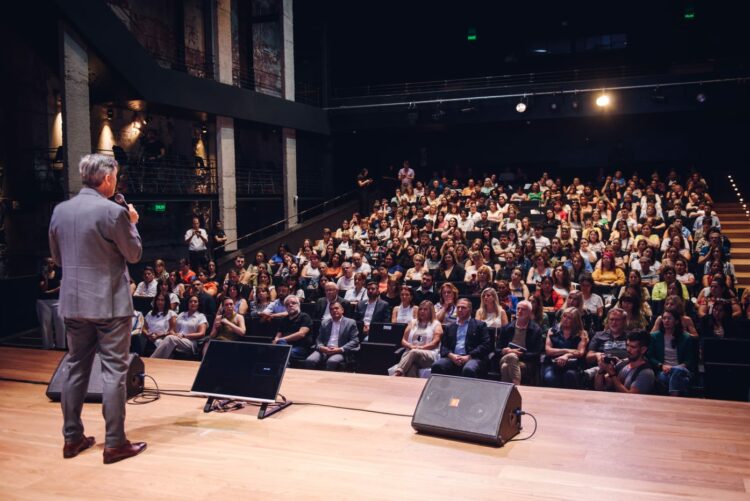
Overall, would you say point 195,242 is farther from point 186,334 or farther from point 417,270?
point 417,270

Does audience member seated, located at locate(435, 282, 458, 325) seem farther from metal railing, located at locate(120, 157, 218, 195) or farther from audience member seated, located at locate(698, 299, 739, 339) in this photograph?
metal railing, located at locate(120, 157, 218, 195)

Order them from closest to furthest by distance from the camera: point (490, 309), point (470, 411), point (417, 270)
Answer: point (470, 411), point (490, 309), point (417, 270)

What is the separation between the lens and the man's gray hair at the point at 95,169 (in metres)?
2.67

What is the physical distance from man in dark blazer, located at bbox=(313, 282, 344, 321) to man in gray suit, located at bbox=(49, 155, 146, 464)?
11.3ft

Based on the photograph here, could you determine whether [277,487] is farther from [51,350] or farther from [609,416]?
[51,350]

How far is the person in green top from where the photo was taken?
4.29 metres

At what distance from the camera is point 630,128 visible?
15.2m

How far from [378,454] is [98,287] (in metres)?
1.45

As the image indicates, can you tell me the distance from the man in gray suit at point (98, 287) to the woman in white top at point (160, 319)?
3.66 metres

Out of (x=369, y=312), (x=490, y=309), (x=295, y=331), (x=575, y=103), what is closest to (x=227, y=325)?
(x=295, y=331)

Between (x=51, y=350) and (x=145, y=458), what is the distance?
2.79m

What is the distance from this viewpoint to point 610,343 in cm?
479

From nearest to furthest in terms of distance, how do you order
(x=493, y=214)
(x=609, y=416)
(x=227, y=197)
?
(x=609, y=416) → (x=493, y=214) → (x=227, y=197)

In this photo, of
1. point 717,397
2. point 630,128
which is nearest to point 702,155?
point 630,128
